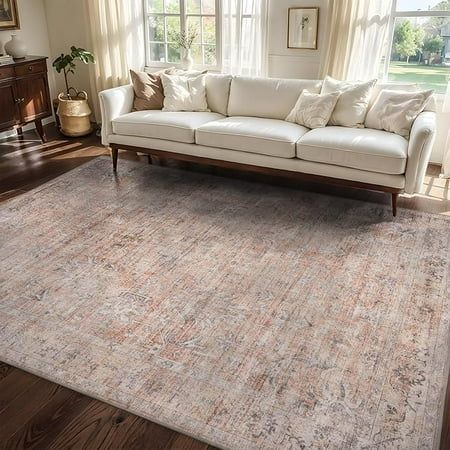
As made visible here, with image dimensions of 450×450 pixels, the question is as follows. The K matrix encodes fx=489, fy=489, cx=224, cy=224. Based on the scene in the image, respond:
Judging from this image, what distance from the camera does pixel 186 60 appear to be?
520 centimetres

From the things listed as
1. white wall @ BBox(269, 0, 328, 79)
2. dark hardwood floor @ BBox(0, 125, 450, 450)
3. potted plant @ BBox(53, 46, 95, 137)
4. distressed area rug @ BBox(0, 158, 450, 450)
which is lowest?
dark hardwood floor @ BBox(0, 125, 450, 450)

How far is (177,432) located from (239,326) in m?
0.68

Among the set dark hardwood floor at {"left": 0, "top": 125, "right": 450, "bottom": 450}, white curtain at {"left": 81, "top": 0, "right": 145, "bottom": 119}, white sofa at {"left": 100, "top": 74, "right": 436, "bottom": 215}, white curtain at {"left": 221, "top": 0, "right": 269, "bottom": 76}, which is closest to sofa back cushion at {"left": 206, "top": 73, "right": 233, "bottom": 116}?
white sofa at {"left": 100, "top": 74, "right": 436, "bottom": 215}

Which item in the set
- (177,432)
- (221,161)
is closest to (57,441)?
(177,432)

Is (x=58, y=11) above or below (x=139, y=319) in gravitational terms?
above

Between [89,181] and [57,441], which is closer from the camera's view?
[57,441]

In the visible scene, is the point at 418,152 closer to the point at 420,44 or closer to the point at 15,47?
the point at 420,44

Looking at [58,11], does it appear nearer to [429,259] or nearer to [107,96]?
[107,96]

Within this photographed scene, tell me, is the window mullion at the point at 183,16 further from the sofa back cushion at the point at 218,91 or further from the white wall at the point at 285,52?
the sofa back cushion at the point at 218,91

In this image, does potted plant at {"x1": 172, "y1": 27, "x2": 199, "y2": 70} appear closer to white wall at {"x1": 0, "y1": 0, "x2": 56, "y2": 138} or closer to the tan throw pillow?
the tan throw pillow

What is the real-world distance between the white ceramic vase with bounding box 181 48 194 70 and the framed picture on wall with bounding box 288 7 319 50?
3.57ft

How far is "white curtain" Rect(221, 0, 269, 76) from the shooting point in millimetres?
4812

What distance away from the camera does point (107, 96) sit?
4.31 metres

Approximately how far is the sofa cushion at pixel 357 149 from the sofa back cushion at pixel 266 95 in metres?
0.58
